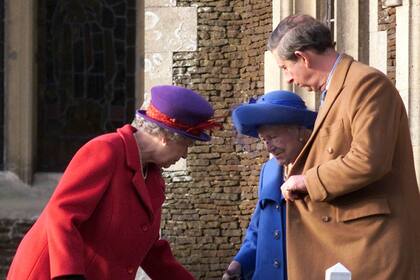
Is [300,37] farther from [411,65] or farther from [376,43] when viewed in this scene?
[376,43]

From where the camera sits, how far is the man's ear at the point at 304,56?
609 centimetres

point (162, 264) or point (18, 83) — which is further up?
point (18, 83)

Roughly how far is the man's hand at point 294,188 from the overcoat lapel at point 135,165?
535 millimetres

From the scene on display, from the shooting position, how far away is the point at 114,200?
6.13m

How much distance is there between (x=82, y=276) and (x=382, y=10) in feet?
Answer: 14.8

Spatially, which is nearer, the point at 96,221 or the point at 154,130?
the point at 96,221

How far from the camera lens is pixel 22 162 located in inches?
521

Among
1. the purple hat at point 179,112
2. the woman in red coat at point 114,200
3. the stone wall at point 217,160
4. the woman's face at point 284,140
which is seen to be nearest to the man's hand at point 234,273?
the woman in red coat at point 114,200

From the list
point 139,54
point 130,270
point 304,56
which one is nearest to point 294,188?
point 304,56

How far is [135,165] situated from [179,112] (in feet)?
0.89

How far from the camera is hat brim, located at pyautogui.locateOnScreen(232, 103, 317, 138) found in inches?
249

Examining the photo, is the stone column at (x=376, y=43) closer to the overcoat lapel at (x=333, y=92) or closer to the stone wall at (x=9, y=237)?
the overcoat lapel at (x=333, y=92)

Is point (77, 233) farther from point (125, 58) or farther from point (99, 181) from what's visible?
point (125, 58)

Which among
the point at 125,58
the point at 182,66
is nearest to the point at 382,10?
the point at 182,66
